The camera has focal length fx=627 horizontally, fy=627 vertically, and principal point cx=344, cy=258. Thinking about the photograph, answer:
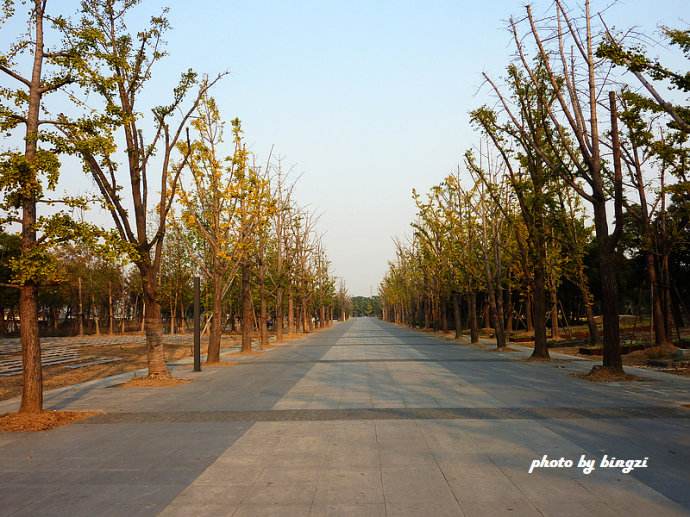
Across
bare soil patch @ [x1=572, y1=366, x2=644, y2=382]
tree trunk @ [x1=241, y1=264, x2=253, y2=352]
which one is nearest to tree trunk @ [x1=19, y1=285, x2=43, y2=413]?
bare soil patch @ [x1=572, y1=366, x2=644, y2=382]

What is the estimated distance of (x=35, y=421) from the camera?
1014 cm

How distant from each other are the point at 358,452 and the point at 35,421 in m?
5.77

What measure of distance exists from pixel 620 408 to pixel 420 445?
4.69 metres

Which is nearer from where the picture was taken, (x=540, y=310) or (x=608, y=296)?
(x=608, y=296)

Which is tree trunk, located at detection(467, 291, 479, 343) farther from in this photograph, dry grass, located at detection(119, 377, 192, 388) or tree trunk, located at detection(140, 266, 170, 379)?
tree trunk, located at detection(140, 266, 170, 379)

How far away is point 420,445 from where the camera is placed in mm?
7945

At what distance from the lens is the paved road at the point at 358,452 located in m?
5.60

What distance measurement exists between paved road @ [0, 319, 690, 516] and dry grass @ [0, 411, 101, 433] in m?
0.40

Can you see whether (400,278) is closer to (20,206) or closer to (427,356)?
(427,356)

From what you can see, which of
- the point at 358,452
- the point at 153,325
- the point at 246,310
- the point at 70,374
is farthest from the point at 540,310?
the point at 358,452

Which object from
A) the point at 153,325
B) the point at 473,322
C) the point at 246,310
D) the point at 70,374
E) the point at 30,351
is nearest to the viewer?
the point at 30,351

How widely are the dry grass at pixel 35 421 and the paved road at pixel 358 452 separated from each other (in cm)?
40

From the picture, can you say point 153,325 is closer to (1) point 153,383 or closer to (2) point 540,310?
(1) point 153,383

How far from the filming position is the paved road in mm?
5602
